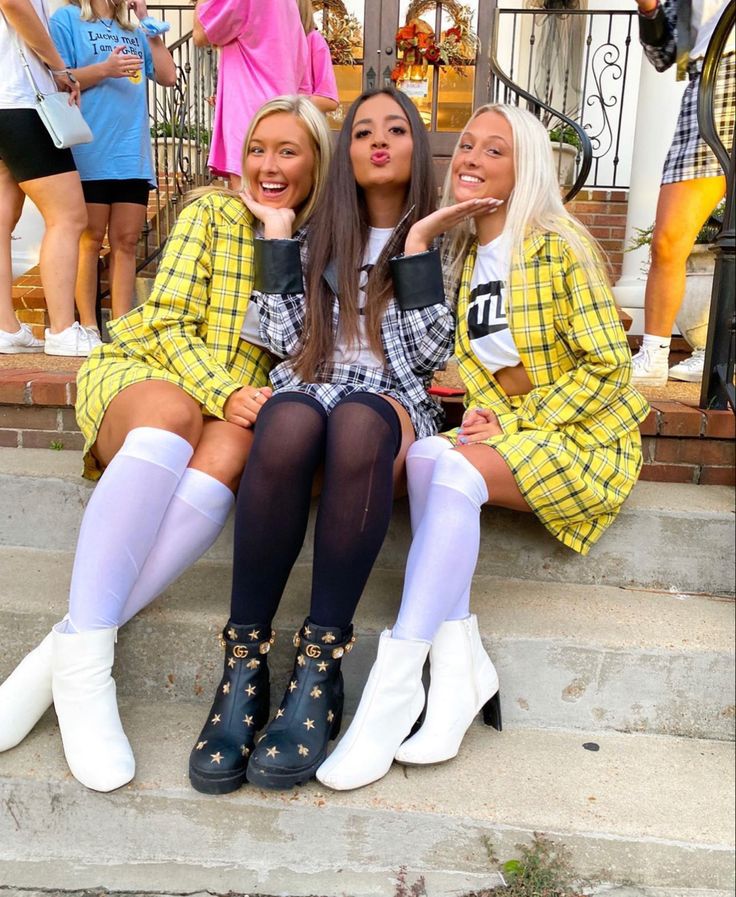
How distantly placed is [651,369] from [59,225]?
2.21m

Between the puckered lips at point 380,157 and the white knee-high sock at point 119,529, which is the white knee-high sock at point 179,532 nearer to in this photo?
the white knee-high sock at point 119,529

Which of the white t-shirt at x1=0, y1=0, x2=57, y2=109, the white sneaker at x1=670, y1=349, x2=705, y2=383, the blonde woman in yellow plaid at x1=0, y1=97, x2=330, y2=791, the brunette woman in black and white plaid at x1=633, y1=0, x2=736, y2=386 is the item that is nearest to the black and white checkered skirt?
the brunette woman in black and white plaid at x1=633, y1=0, x2=736, y2=386

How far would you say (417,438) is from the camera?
188 cm

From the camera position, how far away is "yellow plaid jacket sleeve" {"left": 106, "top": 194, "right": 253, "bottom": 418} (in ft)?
6.20

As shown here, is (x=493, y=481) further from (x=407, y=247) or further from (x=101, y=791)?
(x=101, y=791)

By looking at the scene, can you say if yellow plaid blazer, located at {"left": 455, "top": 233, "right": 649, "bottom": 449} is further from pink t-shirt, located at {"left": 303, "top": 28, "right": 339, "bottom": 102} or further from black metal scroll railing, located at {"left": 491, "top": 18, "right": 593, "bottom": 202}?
pink t-shirt, located at {"left": 303, "top": 28, "right": 339, "bottom": 102}

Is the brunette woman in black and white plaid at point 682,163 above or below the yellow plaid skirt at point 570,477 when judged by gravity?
above

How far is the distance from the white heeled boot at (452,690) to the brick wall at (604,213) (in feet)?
14.6

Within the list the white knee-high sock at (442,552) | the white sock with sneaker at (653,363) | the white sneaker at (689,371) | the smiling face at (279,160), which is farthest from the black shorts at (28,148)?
the white sneaker at (689,371)

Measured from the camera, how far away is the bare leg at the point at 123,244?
3.27m

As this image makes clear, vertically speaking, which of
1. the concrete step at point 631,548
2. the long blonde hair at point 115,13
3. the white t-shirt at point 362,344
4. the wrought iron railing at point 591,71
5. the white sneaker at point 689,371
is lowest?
the concrete step at point 631,548

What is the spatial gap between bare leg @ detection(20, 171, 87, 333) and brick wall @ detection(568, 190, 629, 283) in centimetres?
371

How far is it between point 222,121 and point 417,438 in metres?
1.76

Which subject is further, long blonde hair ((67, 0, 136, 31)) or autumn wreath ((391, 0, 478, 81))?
autumn wreath ((391, 0, 478, 81))
